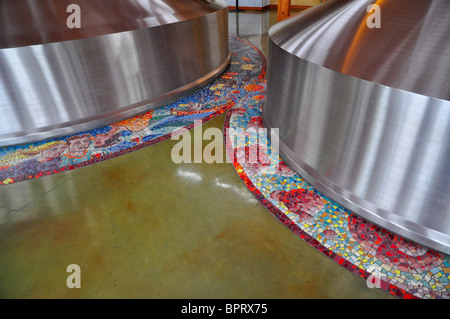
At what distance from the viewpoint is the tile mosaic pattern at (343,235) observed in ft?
5.80

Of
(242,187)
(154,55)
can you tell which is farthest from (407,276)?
(154,55)

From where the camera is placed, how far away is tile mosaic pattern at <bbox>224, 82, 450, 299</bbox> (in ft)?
5.80

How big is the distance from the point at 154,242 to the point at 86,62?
7.56 ft

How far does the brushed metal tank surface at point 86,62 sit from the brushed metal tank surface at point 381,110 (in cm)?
193

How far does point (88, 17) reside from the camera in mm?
3316

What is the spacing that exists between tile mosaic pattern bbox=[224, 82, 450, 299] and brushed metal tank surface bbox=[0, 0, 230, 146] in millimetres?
1670

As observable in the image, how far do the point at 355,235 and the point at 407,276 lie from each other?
0.39m

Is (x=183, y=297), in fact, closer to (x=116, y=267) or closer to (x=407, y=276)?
(x=116, y=267)
